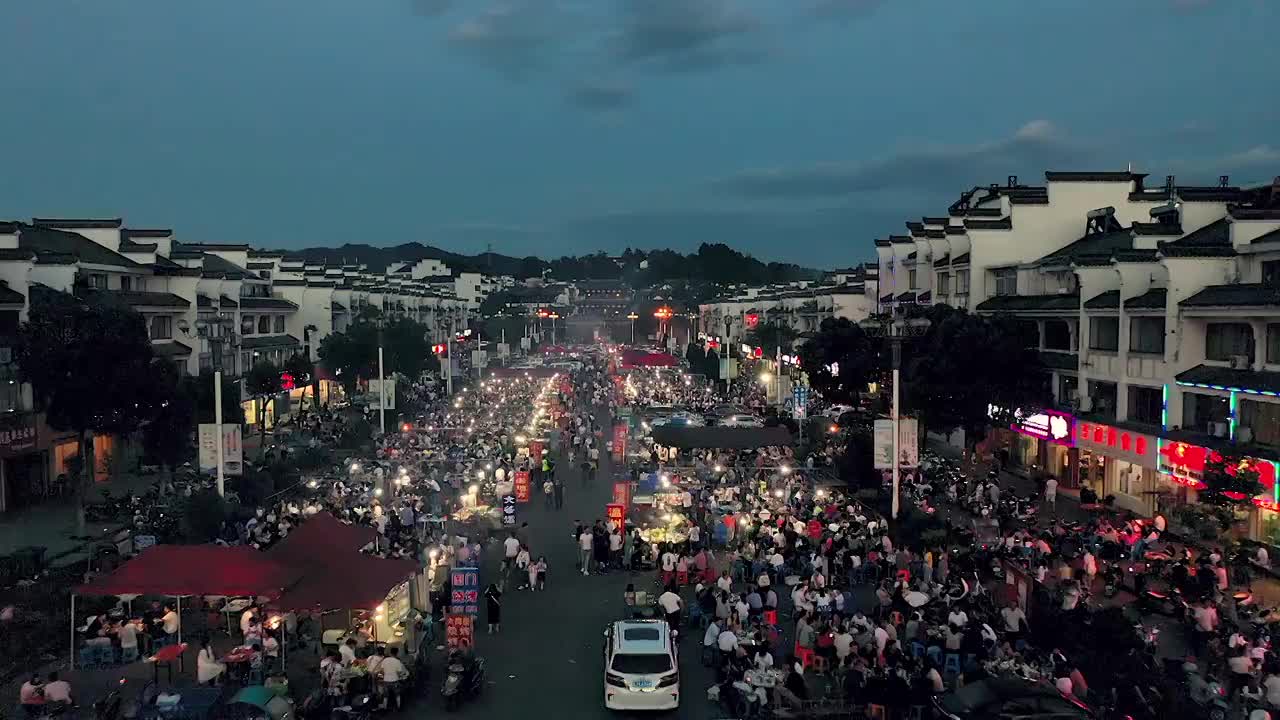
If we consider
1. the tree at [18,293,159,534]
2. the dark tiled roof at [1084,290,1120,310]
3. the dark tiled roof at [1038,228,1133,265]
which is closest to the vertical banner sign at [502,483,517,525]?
the tree at [18,293,159,534]

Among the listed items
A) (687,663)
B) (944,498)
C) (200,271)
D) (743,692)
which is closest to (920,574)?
(687,663)

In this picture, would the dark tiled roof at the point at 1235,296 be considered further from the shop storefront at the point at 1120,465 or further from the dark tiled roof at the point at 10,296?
the dark tiled roof at the point at 10,296

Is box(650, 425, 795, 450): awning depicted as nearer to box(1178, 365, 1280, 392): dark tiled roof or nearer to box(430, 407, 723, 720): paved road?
box(430, 407, 723, 720): paved road

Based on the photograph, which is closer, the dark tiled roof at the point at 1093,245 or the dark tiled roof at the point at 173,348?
the dark tiled roof at the point at 1093,245

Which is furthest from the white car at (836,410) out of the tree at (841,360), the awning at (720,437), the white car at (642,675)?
the white car at (642,675)

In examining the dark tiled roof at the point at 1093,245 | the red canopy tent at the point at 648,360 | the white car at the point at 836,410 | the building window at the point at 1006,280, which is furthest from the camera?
the red canopy tent at the point at 648,360

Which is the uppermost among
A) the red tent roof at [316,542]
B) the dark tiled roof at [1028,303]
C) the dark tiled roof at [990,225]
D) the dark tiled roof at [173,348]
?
the dark tiled roof at [990,225]

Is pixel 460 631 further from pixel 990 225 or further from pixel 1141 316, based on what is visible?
pixel 990 225
